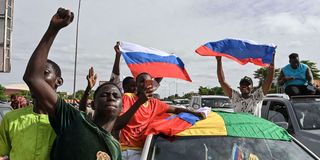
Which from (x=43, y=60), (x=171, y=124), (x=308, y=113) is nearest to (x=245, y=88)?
(x=171, y=124)

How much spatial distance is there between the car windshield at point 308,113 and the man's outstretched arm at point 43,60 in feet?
17.9

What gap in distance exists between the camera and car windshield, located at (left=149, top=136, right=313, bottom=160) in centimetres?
344

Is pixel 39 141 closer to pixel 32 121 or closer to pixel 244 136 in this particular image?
pixel 32 121

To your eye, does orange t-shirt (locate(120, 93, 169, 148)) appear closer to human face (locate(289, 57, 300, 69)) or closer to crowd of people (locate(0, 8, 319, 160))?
crowd of people (locate(0, 8, 319, 160))

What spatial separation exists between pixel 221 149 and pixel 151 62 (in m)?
3.44

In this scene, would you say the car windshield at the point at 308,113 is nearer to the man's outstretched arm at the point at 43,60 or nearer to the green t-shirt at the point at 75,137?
the green t-shirt at the point at 75,137

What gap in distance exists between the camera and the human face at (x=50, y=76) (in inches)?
104

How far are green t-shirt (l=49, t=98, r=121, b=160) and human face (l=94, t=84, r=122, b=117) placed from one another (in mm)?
301

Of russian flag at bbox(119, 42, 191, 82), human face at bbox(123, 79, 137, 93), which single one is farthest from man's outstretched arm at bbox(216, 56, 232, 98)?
human face at bbox(123, 79, 137, 93)

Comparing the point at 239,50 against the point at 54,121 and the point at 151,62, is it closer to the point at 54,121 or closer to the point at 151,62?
the point at 151,62

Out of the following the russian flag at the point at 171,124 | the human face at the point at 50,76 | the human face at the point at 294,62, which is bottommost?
the russian flag at the point at 171,124

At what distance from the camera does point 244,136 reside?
3666mm

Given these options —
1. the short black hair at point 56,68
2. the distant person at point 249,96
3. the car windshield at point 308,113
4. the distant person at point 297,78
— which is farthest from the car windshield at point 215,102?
the short black hair at point 56,68

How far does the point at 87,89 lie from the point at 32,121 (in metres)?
0.90
